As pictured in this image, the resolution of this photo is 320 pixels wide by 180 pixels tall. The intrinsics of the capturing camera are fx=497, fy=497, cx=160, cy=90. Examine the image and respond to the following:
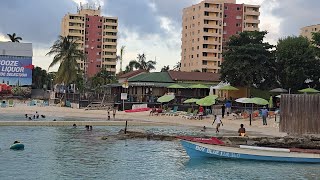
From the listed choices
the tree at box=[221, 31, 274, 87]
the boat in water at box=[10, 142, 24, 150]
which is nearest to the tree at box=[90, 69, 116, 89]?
the tree at box=[221, 31, 274, 87]

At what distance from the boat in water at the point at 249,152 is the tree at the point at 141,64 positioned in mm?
88907

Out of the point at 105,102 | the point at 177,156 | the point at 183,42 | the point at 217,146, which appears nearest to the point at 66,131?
the point at 177,156

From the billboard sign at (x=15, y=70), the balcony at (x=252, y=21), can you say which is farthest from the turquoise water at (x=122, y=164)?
the balcony at (x=252, y=21)

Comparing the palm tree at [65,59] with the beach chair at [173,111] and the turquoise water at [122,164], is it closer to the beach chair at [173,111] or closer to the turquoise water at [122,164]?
the beach chair at [173,111]

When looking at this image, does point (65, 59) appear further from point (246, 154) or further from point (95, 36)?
point (95, 36)

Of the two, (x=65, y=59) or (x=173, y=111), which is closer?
(x=173, y=111)

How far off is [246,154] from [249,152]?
0.65ft

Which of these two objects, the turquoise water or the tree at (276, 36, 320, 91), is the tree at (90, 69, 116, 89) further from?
the turquoise water

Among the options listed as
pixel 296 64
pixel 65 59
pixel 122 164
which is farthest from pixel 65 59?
pixel 122 164

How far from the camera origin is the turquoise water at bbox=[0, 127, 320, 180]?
75.3 ft

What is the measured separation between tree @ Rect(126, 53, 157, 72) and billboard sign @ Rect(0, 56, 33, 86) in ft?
96.2

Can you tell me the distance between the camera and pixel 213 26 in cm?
12050

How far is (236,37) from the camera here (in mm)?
65688

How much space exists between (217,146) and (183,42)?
106 meters
